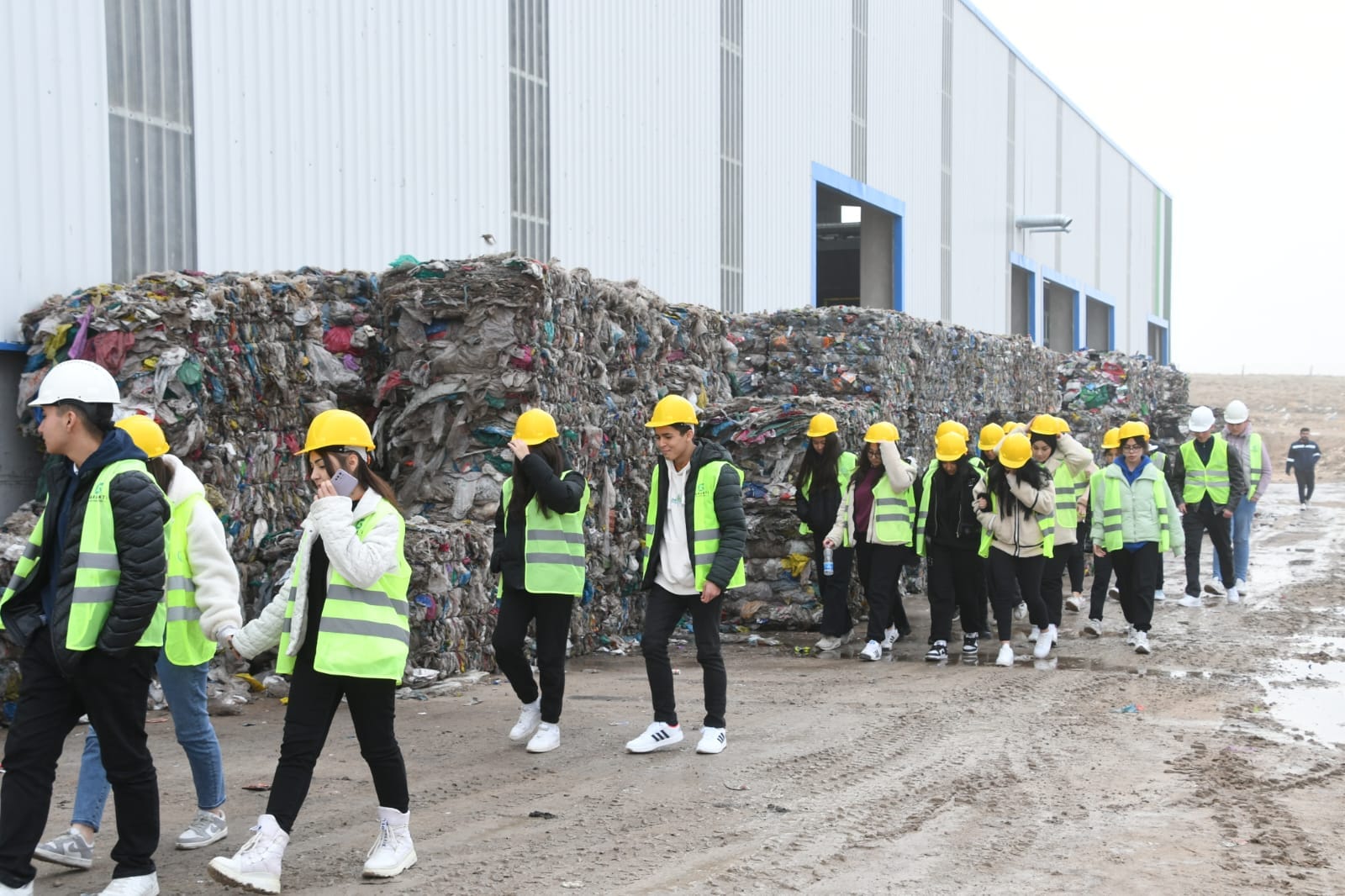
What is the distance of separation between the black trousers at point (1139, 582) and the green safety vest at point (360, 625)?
760 centimetres

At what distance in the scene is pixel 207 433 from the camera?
8.70 meters

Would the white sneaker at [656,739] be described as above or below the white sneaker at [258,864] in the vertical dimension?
below

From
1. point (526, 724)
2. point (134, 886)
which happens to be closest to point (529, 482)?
point (526, 724)

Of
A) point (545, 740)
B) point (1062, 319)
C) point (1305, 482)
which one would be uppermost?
point (1062, 319)

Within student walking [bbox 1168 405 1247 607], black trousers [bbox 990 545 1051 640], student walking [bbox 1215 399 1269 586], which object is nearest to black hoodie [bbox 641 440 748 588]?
black trousers [bbox 990 545 1051 640]

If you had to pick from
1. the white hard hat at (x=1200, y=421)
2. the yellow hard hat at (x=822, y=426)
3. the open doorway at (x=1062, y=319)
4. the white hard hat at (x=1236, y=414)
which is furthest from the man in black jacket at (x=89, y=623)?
the open doorway at (x=1062, y=319)

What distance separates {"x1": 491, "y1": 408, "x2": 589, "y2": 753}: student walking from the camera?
7320mm

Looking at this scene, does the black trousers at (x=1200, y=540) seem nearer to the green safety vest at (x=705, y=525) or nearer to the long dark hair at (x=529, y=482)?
the green safety vest at (x=705, y=525)

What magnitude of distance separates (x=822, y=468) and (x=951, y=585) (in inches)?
59.0

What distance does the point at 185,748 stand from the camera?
5414 millimetres

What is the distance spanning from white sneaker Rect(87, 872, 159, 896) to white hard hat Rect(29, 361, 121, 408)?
1732 millimetres

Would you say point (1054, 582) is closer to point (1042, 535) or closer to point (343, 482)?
point (1042, 535)

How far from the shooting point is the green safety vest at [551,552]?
7348mm

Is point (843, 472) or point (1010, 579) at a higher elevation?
point (843, 472)
